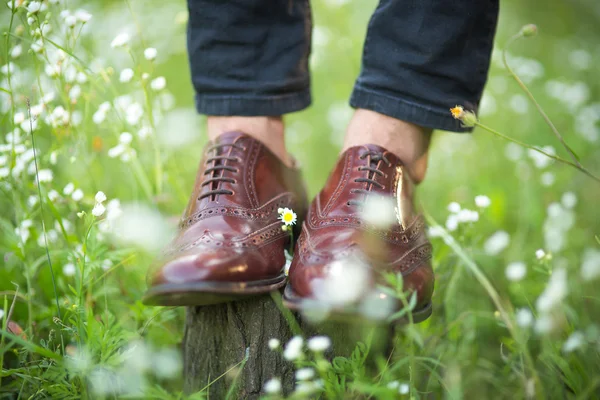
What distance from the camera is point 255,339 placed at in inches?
49.2

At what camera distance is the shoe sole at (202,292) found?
3.56ft

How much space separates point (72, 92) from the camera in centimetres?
167

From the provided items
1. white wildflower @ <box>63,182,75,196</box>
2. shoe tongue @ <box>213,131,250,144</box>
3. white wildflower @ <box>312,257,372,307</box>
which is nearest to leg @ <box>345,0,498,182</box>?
shoe tongue @ <box>213,131,250,144</box>

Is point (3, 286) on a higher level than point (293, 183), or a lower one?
lower

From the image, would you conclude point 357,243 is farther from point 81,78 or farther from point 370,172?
point 81,78

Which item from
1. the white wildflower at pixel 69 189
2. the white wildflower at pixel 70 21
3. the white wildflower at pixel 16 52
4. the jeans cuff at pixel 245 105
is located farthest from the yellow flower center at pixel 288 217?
the white wildflower at pixel 16 52

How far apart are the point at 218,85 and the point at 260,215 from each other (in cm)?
44

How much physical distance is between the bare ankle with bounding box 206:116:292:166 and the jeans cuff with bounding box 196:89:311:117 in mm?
22

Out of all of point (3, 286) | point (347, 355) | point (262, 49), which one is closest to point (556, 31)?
point (262, 49)

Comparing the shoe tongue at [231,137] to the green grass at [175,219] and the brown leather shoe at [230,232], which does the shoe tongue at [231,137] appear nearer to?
the brown leather shoe at [230,232]

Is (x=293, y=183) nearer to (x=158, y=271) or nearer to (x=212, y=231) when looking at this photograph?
(x=212, y=231)

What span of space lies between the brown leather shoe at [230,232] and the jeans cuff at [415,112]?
0.35 m

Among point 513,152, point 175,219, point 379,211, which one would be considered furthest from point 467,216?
point 513,152

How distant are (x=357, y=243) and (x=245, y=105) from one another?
58cm
